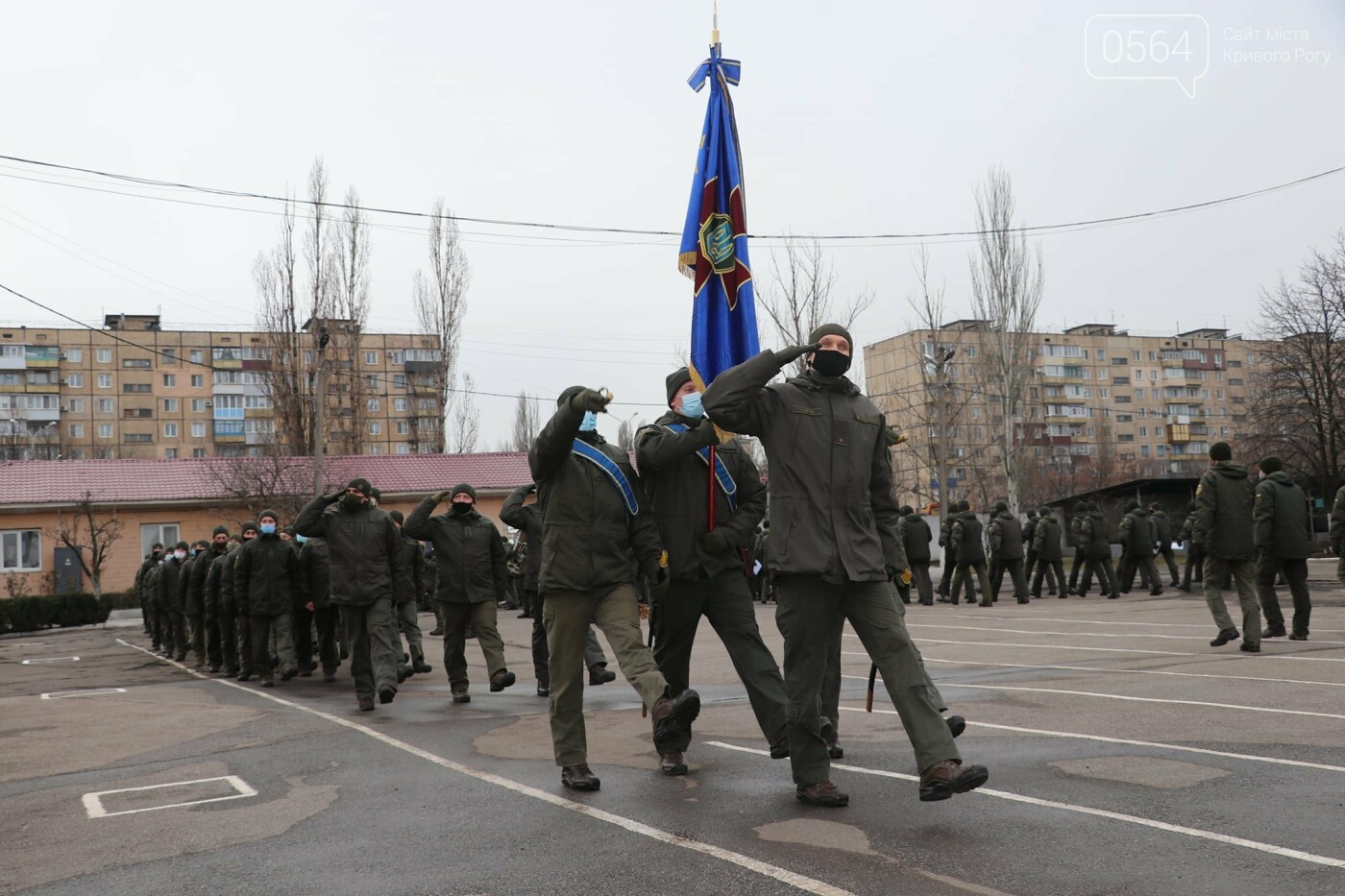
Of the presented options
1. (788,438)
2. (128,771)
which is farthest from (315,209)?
(788,438)

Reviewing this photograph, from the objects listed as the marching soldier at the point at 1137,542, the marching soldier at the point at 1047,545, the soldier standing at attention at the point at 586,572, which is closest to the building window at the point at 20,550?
the marching soldier at the point at 1047,545

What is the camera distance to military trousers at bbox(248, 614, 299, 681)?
14.0m

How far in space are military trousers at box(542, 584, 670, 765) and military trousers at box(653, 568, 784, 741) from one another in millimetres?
237

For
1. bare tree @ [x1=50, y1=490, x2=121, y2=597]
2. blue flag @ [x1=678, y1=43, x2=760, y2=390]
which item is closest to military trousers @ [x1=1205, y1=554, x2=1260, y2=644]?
blue flag @ [x1=678, y1=43, x2=760, y2=390]

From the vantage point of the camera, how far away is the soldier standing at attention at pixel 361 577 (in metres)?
10.6

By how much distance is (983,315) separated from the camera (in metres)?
48.5

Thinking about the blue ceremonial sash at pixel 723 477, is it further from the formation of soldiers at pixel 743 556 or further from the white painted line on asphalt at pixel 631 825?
the white painted line on asphalt at pixel 631 825

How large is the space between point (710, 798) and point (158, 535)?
39.0 m

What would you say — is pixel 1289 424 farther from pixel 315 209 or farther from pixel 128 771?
pixel 128 771

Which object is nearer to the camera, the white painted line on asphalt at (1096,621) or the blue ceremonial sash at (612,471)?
the blue ceremonial sash at (612,471)

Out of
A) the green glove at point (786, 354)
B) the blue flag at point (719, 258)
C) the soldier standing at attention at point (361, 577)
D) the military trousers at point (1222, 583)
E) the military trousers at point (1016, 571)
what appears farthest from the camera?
the military trousers at point (1016, 571)

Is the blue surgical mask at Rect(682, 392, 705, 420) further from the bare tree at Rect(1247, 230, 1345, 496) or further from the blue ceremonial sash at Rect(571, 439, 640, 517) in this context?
the bare tree at Rect(1247, 230, 1345, 496)

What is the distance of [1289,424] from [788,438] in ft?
139

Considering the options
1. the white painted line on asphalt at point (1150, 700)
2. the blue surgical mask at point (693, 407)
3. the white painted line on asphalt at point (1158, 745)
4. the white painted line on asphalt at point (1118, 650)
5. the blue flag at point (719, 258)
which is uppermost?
the blue flag at point (719, 258)
